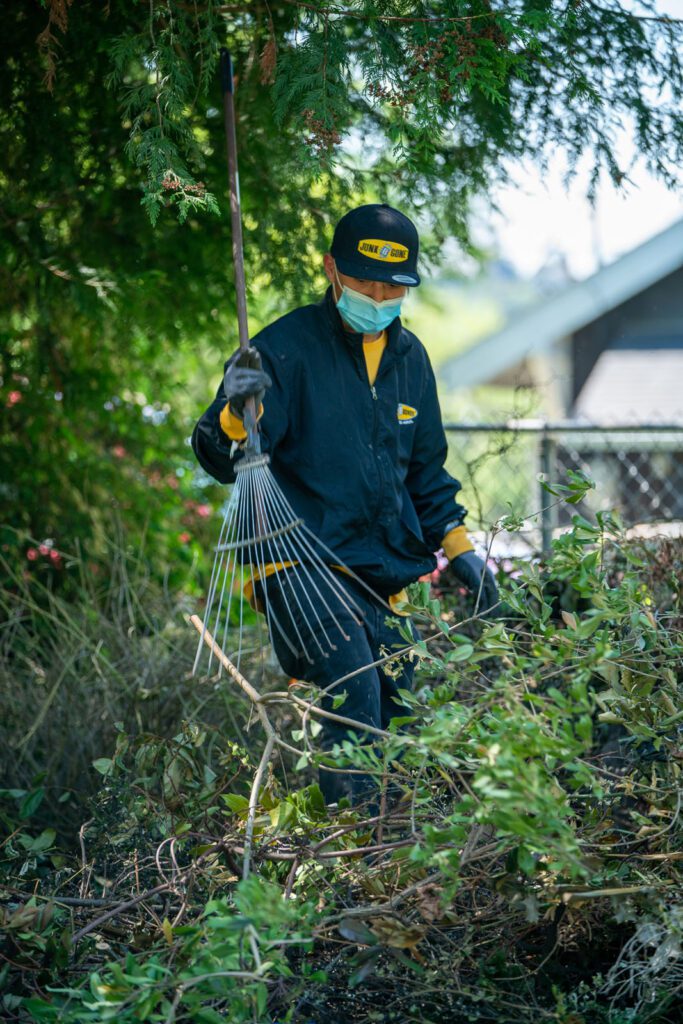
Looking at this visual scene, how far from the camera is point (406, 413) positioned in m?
3.75

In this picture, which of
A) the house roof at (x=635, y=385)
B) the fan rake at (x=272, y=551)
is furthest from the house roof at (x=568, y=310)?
the fan rake at (x=272, y=551)

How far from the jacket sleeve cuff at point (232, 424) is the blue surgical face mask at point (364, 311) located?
481 mm

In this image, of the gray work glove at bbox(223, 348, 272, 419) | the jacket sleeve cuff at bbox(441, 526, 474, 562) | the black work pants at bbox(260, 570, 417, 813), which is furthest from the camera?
the jacket sleeve cuff at bbox(441, 526, 474, 562)

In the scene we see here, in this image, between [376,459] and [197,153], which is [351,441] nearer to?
[376,459]

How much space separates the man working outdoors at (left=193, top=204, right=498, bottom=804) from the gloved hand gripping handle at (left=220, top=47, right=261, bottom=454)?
157 millimetres

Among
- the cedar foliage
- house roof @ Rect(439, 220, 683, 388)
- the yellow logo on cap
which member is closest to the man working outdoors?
the yellow logo on cap

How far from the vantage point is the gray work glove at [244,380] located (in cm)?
314

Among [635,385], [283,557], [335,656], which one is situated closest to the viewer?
[335,656]

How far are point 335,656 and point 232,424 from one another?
762 mm

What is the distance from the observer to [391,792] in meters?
3.64

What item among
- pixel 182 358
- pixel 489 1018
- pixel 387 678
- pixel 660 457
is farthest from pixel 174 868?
pixel 660 457

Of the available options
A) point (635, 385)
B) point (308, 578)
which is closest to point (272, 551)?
point (308, 578)

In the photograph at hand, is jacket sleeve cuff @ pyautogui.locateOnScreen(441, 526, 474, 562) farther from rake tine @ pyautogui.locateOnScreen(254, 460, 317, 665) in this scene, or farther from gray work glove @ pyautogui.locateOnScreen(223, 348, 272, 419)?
gray work glove @ pyautogui.locateOnScreen(223, 348, 272, 419)

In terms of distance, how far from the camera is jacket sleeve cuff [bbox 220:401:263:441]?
3.28 metres
